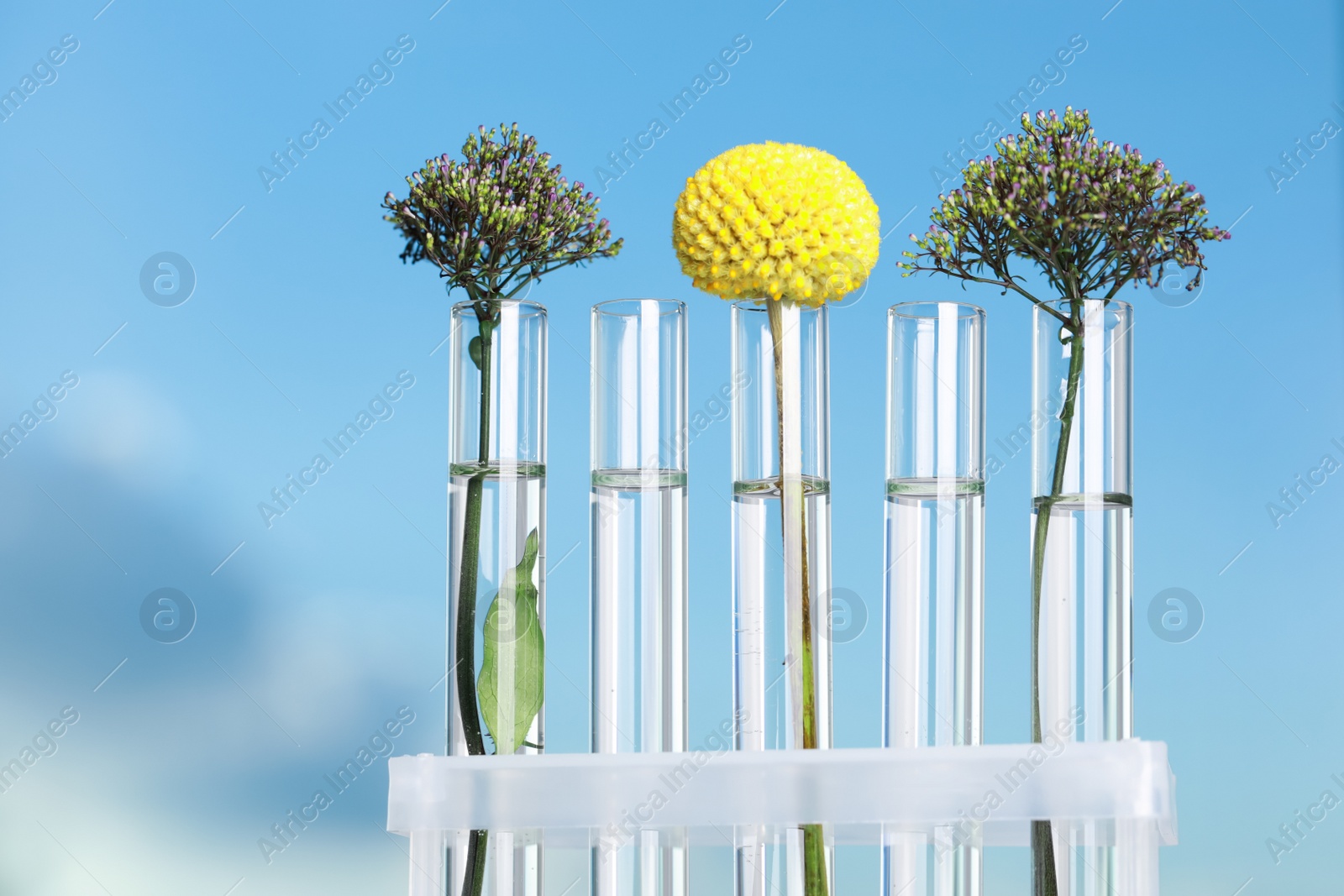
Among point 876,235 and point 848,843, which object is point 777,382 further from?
point 848,843

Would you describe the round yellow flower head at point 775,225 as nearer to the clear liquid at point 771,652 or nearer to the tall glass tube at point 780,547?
the tall glass tube at point 780,547

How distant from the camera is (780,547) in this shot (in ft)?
4.39

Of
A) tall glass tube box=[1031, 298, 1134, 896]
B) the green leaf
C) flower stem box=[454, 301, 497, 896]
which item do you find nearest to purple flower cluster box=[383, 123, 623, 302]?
flower stem box=[454, 301, 497, 896]

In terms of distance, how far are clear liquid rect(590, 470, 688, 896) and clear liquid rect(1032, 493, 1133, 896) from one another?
1.19 ft

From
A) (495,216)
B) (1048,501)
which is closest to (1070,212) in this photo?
(1048,501)

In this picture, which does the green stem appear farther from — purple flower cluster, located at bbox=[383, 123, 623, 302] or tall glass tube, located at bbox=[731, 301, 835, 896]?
purple flower cluster, located at bbox=[383, 123, 623, 302]

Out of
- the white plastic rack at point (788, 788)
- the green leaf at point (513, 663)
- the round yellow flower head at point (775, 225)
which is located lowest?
the white plastic rack at point (788, 788)

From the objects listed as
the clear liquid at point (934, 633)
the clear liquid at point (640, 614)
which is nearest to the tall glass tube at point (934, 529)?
the clear liquid at point (934, 633)

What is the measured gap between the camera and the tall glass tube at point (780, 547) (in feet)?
4.29

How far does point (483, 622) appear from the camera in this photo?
4.45 ft

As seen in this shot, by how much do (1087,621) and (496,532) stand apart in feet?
1.95

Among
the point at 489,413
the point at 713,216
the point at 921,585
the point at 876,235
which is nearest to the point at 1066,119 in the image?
the point at 876,235

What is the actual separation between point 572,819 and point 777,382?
46cm

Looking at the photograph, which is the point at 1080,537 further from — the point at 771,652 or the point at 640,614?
the point at 640,614
